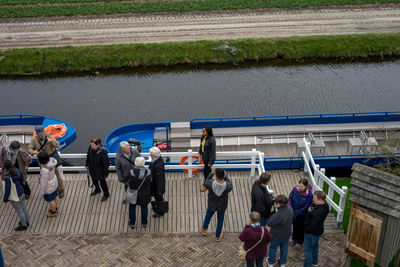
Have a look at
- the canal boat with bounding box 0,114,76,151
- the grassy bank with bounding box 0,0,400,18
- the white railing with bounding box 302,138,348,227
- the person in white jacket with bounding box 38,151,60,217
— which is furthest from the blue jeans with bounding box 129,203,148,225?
the grassy bank with bounding box 0,0,400,18

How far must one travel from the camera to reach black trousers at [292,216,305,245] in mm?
11195

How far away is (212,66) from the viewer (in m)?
29.6

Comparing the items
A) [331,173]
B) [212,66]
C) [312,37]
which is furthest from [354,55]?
[331,173]

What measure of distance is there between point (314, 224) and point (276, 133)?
27.5 feet

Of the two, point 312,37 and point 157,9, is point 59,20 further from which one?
point 312,37

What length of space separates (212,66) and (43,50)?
37.8 ft

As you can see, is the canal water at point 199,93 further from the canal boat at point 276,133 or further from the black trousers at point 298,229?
the black trousers at point 298,229

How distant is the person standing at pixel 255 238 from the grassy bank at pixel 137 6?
95.9 ft

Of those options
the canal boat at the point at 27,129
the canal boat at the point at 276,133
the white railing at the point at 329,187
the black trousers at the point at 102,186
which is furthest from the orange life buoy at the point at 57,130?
the white railing at the point at 329,187

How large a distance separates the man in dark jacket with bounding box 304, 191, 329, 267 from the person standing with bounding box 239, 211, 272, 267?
1.22 metres

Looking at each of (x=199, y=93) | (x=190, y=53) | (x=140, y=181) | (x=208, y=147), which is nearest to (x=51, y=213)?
(x=140, y=181)

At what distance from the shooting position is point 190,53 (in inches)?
1176

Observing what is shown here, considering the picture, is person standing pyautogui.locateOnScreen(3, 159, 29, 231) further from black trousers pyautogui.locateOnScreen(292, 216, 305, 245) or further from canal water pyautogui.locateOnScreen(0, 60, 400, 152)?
canal water pyautogui.locateOnScreen(0, 60, 400, 152)

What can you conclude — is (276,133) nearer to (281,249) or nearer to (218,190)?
(281,249)
